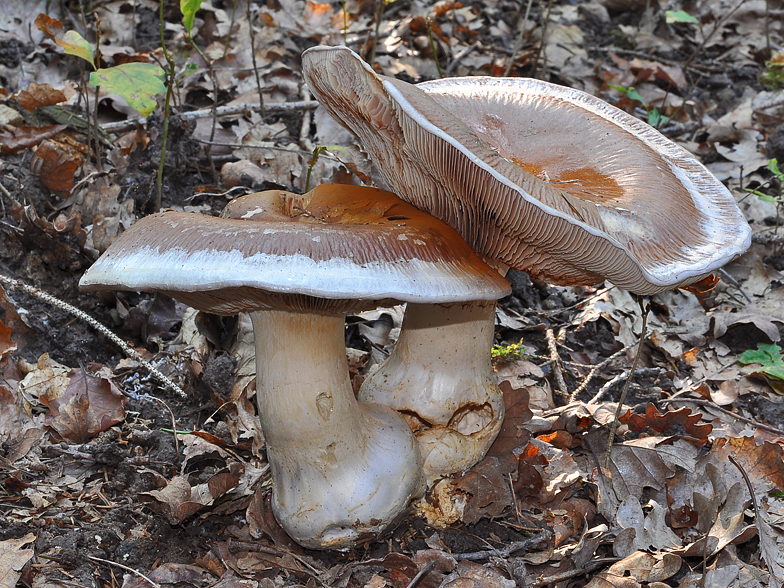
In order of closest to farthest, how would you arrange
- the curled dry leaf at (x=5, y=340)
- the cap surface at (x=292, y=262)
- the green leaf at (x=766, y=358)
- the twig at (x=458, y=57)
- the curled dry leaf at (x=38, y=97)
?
1. the cap surface at (x=292, y=262)
2. the curled dry leaf at (x=5, y=340)
3. the green leaf at (x=766, y=358)
4. the curled dry leaf at (x=38, y=97)
5. the twig at (x=458, y=57)

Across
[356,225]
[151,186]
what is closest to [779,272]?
[356,225]

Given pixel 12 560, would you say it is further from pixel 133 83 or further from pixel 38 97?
pixel 38 97

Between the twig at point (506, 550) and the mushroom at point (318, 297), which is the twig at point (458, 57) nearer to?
the mushroom at point (318, 297)

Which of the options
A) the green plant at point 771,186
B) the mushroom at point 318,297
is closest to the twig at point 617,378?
the mushroom at point 318,297

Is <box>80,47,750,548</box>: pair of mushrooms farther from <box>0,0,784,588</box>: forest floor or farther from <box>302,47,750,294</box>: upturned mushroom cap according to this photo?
<box>0,0,784,588</box>: forest floor

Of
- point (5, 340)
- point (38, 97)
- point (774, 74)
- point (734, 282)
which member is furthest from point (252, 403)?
point (774, 74)

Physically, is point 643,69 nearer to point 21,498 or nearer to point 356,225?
point 356,225

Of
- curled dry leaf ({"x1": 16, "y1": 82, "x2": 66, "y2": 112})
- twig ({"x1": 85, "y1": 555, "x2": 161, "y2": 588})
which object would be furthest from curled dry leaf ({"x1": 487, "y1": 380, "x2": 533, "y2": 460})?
curled dry leaf ({"x1": 16, "y1": 82, "x2": 66, "y2": 112})
